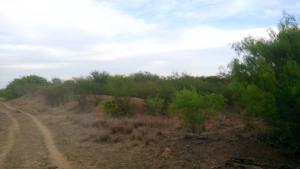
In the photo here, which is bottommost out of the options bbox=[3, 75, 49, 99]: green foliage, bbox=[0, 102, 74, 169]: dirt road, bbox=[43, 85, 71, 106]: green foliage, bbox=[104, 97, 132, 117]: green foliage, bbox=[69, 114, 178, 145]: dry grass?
bbox=[0, 102, 74, 169]: dirt road

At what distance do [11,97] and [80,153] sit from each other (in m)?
86.6

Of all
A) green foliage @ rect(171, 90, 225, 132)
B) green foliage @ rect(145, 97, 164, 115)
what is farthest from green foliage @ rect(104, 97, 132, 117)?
green foliage @ rect(171, 90, 225, 132)

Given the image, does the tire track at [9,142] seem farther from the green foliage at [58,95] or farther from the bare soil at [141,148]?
the green foliage at [58,95]

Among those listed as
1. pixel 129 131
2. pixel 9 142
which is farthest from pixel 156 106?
pixel 9 142

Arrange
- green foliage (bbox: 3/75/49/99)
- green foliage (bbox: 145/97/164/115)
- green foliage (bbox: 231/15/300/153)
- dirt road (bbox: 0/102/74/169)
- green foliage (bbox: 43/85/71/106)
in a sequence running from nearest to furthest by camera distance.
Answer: green foliage (bbox: 231/15/300/153) < dirt road (bbox: 0/102/74/169) < green foliage (bbox: 145/97/164/115) < green foliage (bbox: 43/85/71/106) < green foliage (bbox: 3/75/49/99)

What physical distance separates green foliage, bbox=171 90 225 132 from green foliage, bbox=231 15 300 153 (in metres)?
4.53

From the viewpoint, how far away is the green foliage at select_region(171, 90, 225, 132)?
20438 mm

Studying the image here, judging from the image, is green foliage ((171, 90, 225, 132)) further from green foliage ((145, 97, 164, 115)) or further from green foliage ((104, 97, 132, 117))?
green foliage ((104, 97, 132, 117))

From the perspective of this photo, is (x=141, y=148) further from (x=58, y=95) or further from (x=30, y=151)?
(x=58, y=95)

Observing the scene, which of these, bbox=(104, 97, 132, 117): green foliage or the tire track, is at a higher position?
bbox=(104, 97, 132, 117): green foliage

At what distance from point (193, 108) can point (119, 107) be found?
13653 millimetres

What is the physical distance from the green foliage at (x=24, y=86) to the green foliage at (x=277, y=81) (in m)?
77.3

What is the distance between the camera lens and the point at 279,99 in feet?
47.3

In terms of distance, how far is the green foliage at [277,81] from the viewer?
14.2 m
